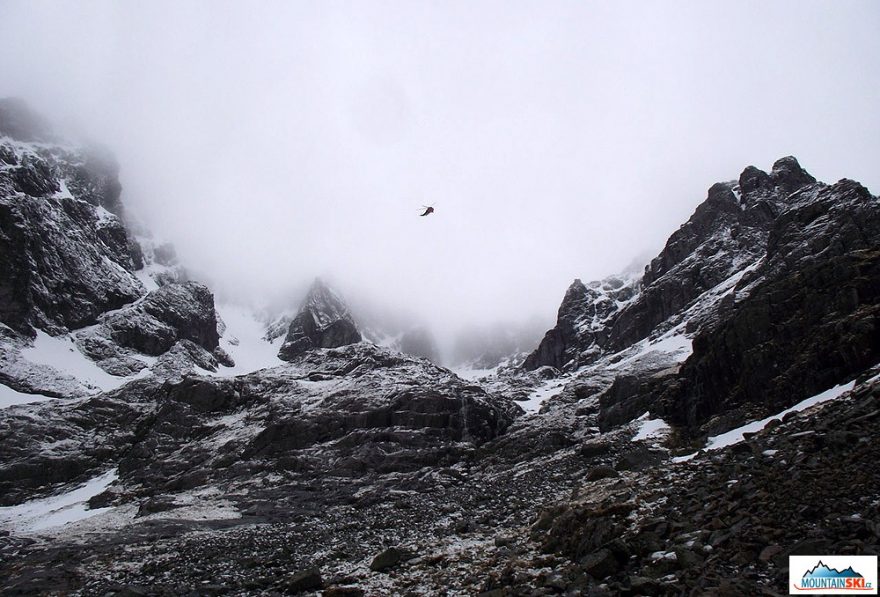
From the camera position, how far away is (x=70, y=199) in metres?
193

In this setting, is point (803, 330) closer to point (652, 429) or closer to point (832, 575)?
point (652, 429)

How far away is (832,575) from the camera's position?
1055 cm

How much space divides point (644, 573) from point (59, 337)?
184 meters

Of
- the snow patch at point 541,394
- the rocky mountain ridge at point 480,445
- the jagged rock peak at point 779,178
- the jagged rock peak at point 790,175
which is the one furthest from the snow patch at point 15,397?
the jagged rock peak at point 790,175

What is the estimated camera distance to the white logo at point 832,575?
1016 centimetres

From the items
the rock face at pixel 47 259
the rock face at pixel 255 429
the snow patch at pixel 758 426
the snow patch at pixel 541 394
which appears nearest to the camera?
the snow patch at pixel 758 426

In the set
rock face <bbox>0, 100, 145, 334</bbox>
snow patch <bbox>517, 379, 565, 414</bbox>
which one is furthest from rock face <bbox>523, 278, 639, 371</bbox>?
rock face <bbox>0, 100, 145, 334</bbox>

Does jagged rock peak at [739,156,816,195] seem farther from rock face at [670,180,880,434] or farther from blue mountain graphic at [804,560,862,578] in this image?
blue mountain graphic at [804,560,862,578]

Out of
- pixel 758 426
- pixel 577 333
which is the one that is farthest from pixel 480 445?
pixel 577 333

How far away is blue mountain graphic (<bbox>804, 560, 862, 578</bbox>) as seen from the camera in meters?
10.6

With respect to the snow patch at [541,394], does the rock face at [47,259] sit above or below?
above

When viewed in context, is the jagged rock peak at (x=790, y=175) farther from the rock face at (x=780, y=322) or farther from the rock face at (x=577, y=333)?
the rock face at (x=577, y=333)

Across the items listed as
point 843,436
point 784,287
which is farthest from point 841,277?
point 843,436

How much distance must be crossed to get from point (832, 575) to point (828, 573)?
119mm
